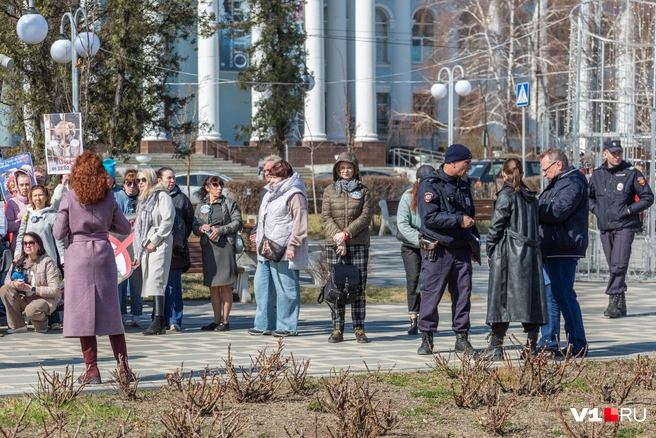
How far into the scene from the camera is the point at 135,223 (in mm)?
11656

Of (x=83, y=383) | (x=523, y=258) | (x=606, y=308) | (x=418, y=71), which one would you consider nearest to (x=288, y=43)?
(x=606, y=308)

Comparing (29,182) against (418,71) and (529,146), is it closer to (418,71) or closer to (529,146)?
(529,146)

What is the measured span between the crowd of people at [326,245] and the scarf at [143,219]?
17 mm

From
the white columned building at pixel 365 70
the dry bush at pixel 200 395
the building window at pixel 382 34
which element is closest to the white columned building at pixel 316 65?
the white columned building at pixel 365 70

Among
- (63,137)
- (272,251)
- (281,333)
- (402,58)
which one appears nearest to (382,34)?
(402,58)

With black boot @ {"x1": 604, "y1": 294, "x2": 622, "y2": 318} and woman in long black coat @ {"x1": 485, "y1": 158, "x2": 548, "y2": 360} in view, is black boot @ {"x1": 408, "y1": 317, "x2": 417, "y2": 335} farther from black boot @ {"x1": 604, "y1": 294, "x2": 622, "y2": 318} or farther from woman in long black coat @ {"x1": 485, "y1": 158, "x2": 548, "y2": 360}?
black boot @ {"x1": 604, "y1": 294, "x2": 622, "y2": 318}

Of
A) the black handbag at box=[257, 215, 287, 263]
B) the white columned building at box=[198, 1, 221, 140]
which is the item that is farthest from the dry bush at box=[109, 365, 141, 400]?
the white columned building at box=[198, 1, 221, 140]

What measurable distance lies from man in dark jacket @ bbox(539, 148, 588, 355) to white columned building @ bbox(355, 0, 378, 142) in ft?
144

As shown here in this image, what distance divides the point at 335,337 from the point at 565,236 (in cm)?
242

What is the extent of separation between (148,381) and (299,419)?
68.4 inches

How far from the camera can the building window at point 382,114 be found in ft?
193

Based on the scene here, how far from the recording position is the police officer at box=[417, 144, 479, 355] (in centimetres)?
934

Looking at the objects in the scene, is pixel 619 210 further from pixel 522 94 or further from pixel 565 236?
pixel 522 94

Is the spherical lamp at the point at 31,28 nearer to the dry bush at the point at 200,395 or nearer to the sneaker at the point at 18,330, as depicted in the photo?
the sneaker at the point at 18,330
